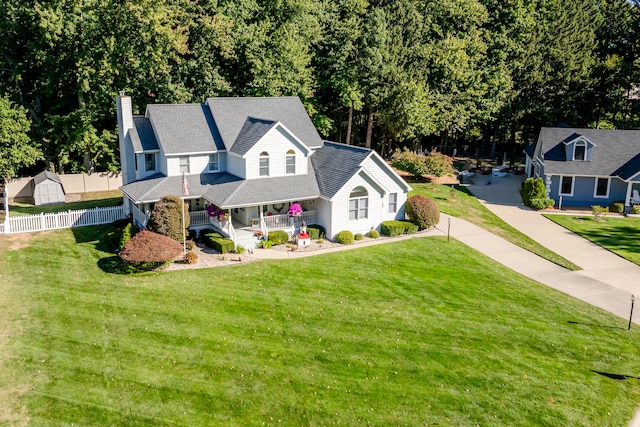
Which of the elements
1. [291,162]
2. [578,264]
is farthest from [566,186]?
[291,162]

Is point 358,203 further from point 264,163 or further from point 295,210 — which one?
point 264,163

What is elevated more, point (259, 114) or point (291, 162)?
point (259, 114)

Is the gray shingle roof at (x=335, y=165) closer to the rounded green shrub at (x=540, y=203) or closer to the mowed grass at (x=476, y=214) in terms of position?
the mowed grass at (x=476, y=214)

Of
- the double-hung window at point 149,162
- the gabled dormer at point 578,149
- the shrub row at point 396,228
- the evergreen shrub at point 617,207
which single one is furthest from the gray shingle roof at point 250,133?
the evergreen shrub at point 617,207

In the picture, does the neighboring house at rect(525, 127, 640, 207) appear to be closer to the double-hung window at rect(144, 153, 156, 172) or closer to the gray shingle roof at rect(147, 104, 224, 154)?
the gray shingle roof at rect(147, 104, 224, 154)

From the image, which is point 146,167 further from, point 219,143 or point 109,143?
point 109,143

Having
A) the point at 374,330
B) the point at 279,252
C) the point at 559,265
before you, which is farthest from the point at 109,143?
the point at 559,265
